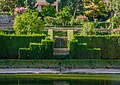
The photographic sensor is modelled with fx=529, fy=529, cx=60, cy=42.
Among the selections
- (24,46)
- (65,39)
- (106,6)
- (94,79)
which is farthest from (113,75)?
(106,6)

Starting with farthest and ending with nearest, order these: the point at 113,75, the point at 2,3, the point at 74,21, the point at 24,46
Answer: the point at 2,3 < the point at 74,21 < the point at 24,46 < the point at 113,75

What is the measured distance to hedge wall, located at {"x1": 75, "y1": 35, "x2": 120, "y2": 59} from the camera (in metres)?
43.0

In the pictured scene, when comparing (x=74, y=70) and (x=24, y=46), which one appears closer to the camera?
(x=74, y=70)

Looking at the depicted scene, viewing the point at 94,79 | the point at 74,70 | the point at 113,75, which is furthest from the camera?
the point at 74,70

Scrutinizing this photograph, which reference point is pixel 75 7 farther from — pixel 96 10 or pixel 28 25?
pixel 28 25

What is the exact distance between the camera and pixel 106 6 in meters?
72.8

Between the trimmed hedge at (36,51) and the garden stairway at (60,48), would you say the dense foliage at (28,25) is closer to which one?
the garden stairway at (60,48)

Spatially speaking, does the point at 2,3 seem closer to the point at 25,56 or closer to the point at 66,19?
the point at 66,19

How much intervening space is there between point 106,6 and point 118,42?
3005cm

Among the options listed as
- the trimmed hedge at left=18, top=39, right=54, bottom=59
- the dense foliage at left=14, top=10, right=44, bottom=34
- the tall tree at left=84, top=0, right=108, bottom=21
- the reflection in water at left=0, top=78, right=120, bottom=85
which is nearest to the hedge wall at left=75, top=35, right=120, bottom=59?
the trimmed hedge at left=18, top=39, right=54, bottom=59

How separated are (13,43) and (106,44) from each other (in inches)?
298

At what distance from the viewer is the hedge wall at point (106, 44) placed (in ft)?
141

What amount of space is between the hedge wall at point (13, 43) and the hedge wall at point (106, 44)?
12.6ft

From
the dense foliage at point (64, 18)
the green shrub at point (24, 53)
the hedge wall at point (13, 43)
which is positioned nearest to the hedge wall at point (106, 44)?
the hedge wall at point (13, 43)
